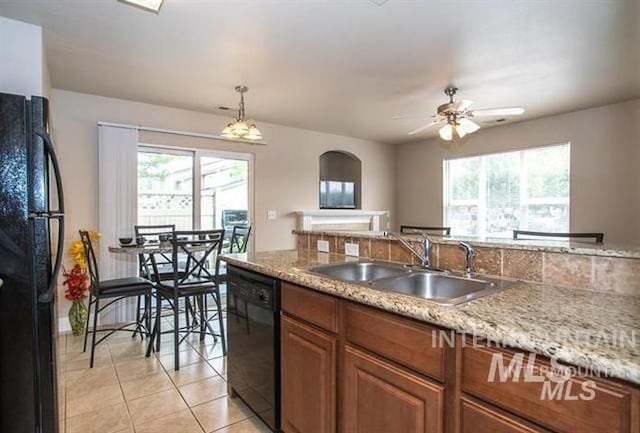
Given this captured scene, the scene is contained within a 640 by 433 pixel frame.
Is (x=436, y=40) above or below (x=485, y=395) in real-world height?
above

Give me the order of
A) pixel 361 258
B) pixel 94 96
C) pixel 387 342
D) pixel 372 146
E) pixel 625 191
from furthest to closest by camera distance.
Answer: pixel 372 146
pixel 625 191
pixel 94 96
pixel 361 258
pixel 387 342

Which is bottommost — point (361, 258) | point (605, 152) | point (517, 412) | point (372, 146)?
point (517, 412)

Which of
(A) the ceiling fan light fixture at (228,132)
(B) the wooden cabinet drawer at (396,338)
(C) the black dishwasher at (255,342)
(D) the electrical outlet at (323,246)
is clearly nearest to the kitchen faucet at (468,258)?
(B) the wooden cabinet drawer at (396,338)

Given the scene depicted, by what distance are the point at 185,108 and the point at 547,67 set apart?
3.74 m

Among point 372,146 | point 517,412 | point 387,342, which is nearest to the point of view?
point 517,412

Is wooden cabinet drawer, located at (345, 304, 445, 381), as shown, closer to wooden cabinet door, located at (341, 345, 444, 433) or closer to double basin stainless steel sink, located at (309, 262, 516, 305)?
wooden cabinet door, located at (341, 345, 444, 433)

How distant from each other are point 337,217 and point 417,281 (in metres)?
3.99

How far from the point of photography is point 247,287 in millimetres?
2023

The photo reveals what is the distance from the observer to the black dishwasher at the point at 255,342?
1827 mm

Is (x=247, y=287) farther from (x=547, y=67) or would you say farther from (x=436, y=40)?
(x=547, y=67)

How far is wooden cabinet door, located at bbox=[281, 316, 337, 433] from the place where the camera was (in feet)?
4.87

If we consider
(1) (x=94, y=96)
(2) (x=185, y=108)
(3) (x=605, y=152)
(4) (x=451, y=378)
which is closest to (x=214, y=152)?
(2) (x=185, y=108)

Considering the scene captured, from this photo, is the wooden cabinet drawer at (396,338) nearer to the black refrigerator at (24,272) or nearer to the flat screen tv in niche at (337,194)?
the black refrigerator at (24,272)

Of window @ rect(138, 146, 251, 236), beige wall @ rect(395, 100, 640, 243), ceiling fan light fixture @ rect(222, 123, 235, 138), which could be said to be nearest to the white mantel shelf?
window @ rect(138, 146, 251, 236)
